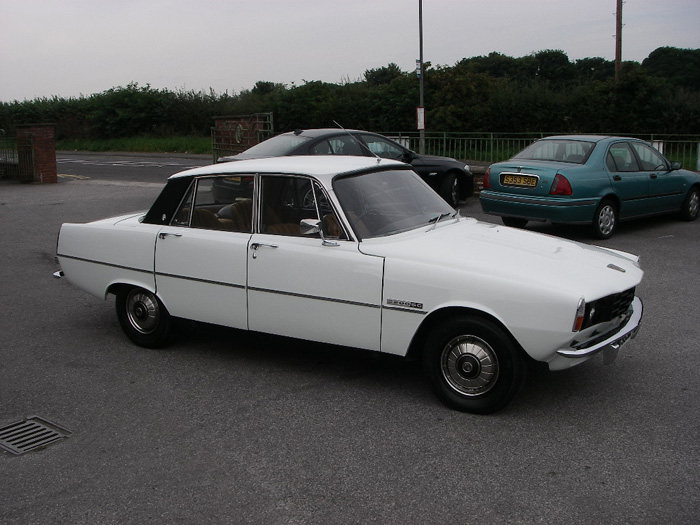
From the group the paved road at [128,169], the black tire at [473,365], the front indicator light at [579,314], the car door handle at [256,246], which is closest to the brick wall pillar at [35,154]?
the paved road at [128,169]

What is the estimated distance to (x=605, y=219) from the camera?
36.1 feet

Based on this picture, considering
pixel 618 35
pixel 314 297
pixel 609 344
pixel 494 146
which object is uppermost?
pixel 618 35

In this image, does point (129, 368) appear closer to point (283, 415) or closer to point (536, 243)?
point (283, 415)

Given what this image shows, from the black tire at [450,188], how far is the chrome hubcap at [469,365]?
962 centimetres

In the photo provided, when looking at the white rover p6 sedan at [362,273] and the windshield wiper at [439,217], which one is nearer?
the white rover p6 sedan at [362,273]

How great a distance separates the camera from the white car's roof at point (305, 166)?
5465 millimetres

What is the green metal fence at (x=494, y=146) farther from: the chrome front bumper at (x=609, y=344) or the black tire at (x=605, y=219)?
the chrome front bumper at (x=609, y=344)

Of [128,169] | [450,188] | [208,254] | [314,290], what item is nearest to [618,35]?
[450,188]

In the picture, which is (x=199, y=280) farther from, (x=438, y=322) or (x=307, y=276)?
(x=438, y=322)

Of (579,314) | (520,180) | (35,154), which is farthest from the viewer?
(35,154)

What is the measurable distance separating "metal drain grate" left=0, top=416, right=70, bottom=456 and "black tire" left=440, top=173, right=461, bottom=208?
33.8 ft

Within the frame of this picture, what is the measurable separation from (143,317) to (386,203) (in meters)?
2.29

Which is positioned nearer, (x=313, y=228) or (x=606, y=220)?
(x=313, y=228)

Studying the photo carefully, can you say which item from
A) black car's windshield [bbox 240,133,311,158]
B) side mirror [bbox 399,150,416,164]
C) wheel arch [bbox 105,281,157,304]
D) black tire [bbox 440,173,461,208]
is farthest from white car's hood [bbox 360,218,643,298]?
black tire [bbox 440,173,461,208]
